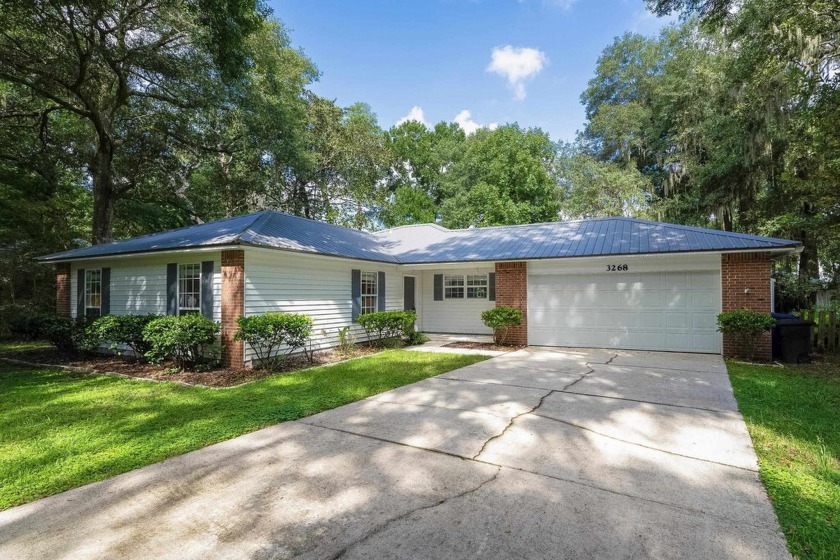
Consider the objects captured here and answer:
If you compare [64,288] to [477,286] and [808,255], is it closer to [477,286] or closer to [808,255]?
[477,286]

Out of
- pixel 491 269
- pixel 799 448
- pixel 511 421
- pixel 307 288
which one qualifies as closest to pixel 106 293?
pixel 307 288

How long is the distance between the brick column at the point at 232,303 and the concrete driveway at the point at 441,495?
4046mm

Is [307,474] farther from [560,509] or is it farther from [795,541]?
[795,541]

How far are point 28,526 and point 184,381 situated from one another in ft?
16.5

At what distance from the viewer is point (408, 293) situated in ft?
48.0

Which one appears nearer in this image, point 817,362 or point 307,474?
point 307,474

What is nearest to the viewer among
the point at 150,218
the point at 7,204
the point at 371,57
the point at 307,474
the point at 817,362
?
the point at 307,474

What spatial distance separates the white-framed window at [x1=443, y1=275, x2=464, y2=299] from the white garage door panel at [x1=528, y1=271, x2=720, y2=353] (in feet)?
11.1

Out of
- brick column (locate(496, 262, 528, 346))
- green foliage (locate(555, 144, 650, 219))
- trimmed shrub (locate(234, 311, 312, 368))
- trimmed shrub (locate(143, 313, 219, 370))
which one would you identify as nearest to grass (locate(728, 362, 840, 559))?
brick column (locate(496, 262, 528, 346))

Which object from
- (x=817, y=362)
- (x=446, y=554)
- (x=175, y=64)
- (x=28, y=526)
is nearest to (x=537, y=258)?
(x=817, y=362)

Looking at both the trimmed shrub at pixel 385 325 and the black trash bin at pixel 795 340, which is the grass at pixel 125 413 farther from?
the black trash bin at pixel 795 340

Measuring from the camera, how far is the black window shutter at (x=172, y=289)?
371 inches

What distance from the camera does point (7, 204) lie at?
1359 cm

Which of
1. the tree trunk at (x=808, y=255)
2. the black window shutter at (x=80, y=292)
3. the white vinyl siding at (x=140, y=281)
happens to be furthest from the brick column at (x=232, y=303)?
the tree trunk at (x=808, y=255)
